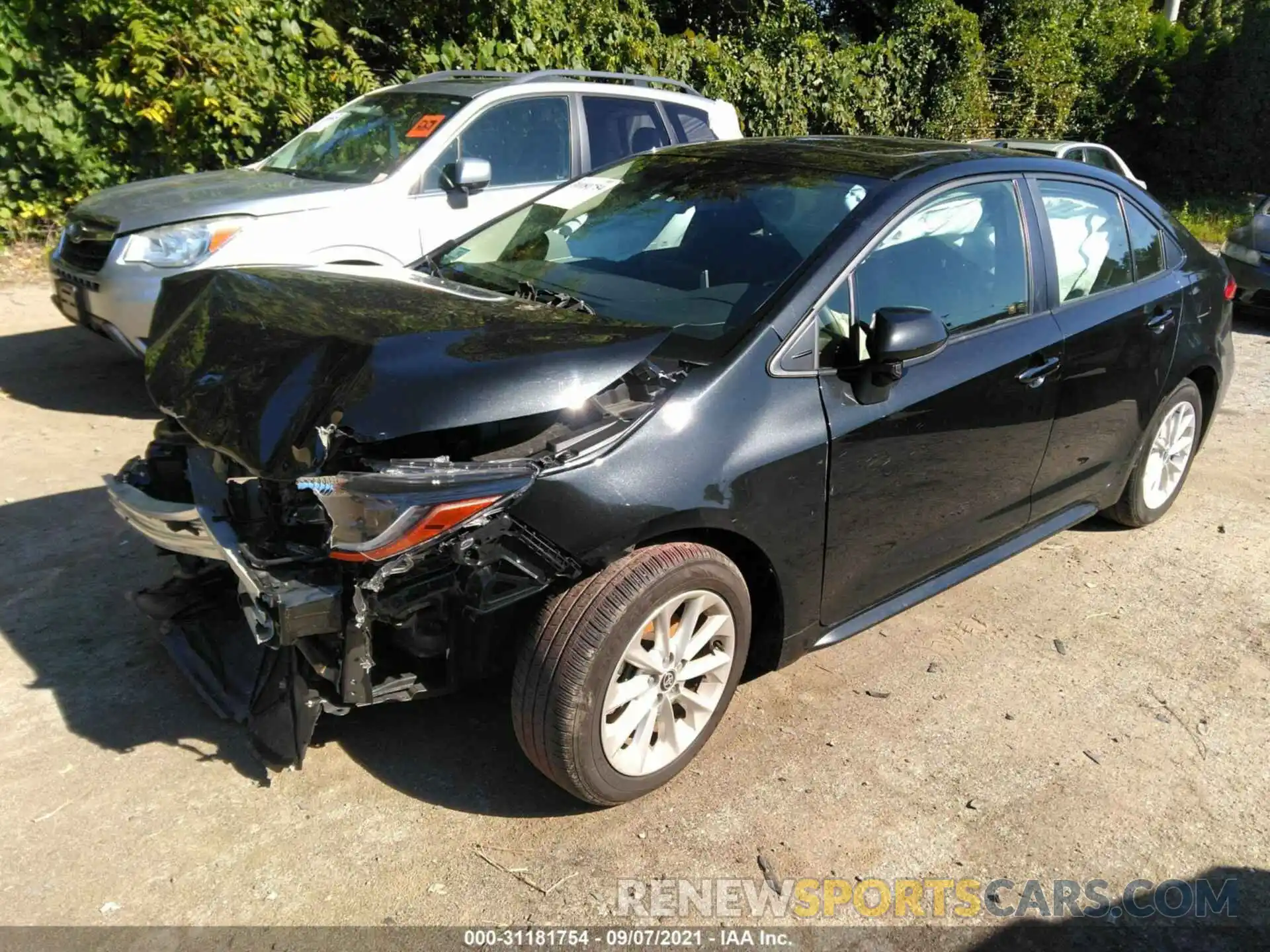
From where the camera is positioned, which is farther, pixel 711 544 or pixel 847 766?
pixel 847 766

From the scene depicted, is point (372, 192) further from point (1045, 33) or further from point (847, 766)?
point (1045, 33)

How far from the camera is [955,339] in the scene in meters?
3.45

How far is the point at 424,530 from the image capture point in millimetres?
2424

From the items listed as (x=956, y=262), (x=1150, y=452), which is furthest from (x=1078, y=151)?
(x=956, y=262)

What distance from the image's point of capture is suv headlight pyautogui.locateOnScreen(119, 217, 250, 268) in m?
5.58

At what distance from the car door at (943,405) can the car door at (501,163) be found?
3.45 meters

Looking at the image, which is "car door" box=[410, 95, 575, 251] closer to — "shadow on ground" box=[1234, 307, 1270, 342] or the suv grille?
the suv grille

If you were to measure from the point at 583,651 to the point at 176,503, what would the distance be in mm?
1221

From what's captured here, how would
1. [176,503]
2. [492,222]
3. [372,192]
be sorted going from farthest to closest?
[372,192] < [492,222] < [176,503]

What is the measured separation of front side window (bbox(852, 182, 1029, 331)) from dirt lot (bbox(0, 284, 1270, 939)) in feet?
4.26

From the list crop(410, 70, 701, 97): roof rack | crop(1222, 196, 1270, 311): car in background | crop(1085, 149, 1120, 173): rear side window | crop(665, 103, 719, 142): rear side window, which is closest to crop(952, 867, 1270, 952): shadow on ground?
crop(410, 70, 701, 97): roof rack

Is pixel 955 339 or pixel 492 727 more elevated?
pixel 955 339

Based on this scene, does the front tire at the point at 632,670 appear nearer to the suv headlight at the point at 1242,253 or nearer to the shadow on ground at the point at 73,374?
the shadow on ground at the point at 73,374

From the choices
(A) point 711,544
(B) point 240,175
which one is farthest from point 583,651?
(B) point 240,175
